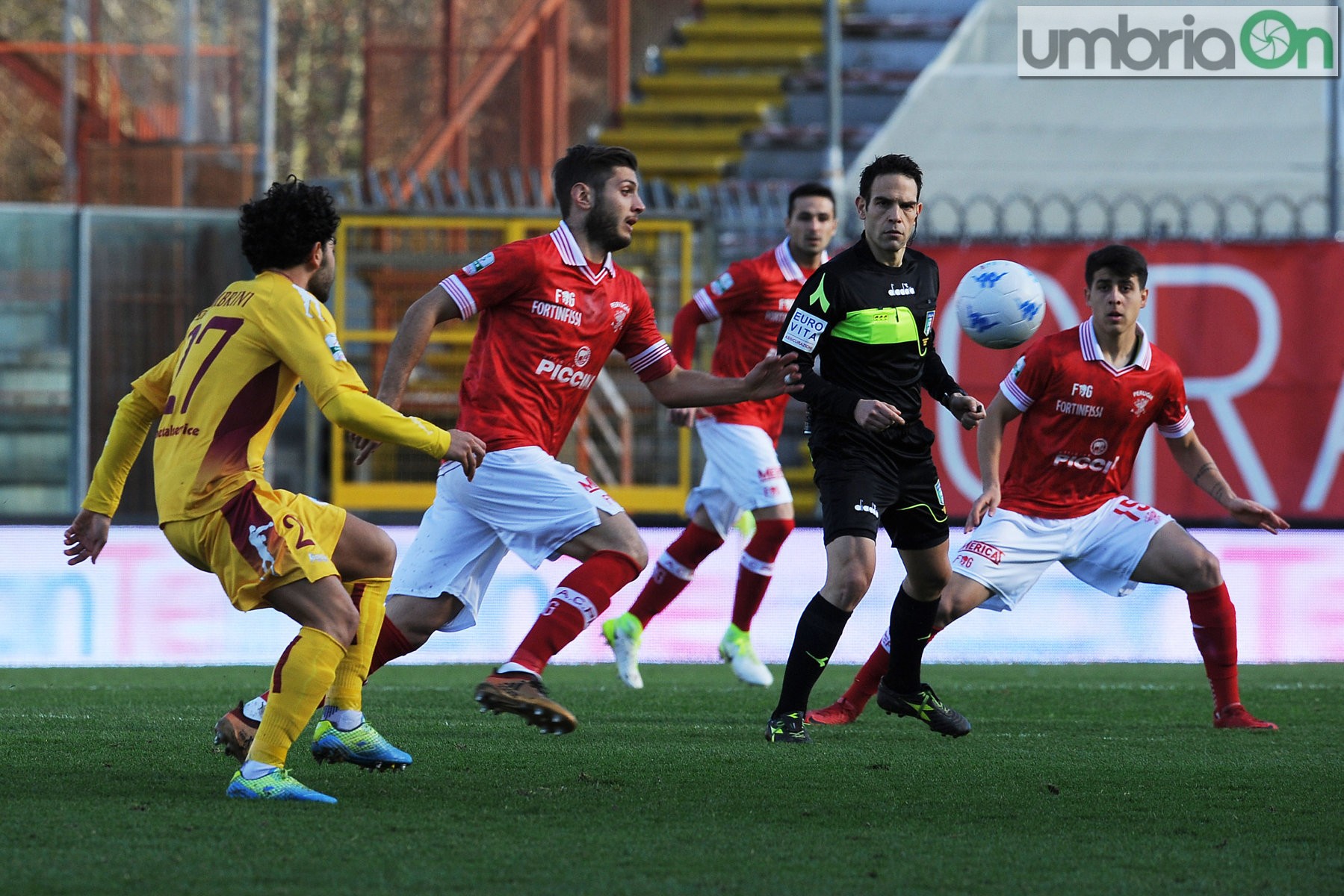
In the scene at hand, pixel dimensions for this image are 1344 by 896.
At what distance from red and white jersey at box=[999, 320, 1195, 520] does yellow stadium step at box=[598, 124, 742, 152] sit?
36.1ft

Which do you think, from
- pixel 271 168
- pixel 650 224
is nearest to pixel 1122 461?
pixel 650 224

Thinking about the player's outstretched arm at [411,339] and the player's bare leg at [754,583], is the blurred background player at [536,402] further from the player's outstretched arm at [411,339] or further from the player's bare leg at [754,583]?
the player's bare leg at [754,583]

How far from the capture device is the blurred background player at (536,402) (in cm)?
554

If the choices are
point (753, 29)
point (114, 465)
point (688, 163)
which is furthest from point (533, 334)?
point (753, 29)

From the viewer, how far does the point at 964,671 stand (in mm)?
9492

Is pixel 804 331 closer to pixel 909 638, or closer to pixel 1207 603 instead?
pixel 909 638

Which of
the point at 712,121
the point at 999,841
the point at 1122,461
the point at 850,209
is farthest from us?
the point at 712,121

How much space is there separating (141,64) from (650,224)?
616cm

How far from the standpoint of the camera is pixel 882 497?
5883 mm

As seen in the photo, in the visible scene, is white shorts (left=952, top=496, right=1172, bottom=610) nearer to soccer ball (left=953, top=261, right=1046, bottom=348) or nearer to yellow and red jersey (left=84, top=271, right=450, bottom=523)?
soccer ball (left=953, top=261, right=1046, bottom=348)

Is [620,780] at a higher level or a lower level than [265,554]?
lower

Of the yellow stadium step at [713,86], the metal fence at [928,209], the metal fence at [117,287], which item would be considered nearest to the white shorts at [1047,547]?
the metal fence at [928,209]

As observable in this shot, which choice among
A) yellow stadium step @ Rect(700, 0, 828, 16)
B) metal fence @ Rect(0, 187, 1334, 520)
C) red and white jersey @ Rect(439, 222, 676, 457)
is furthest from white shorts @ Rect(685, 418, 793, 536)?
yellow stadium step @ Rect(700, 0, 828, 16)

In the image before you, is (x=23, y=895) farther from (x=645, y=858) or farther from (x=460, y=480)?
(x=460, y=480)
